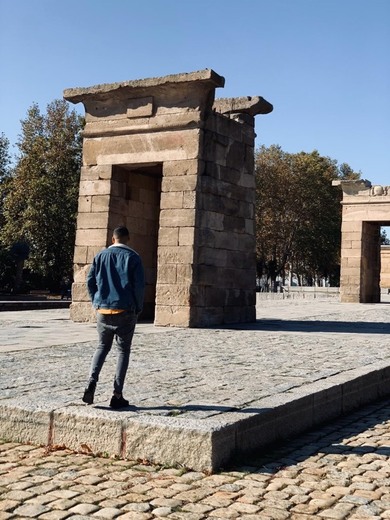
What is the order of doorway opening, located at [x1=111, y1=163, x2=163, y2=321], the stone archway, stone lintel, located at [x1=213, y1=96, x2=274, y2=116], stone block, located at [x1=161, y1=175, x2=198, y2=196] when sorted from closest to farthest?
stone block, located at [x1=161, y1=175, x2=198, y2=196]
doorway opening, located at [x1=111, y1=163, x2=163, y2=321]
stone lintel, located at [x1=213, y1=96, x2=274, y2=116]
the stone archway

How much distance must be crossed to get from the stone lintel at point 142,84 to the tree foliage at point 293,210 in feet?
129

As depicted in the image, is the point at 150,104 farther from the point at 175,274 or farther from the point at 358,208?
the point at 358,208

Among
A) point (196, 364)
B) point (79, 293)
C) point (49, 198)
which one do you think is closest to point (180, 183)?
point (79, 293)

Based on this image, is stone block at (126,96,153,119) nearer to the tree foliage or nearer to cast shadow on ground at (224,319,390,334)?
cast shadow on ground at (224,319,390,334)

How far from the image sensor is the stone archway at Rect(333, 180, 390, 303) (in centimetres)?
2647

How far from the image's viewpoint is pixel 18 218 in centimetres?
4134

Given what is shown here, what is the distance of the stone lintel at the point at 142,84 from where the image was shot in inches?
518

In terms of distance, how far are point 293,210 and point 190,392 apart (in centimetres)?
4944

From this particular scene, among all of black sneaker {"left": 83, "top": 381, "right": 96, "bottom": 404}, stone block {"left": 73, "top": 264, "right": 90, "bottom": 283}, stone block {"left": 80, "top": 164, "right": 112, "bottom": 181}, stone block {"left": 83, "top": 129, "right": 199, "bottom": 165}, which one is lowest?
black sneaker {"left": 83, "top": 381, "right": 96, "bottom": 404}

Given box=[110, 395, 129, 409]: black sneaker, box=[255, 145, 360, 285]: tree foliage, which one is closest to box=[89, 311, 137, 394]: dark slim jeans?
box=[110, 395, 129, 409]: black sneaker

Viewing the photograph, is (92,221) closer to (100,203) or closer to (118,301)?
(100,203)

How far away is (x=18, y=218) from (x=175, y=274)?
30.0 meters

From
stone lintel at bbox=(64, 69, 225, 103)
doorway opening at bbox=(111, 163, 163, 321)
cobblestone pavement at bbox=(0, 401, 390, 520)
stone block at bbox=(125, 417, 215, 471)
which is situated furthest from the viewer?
doorway opening at bbox=(111, 163, 163, 321)

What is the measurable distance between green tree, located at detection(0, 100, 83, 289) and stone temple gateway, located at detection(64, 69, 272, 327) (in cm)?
2472
